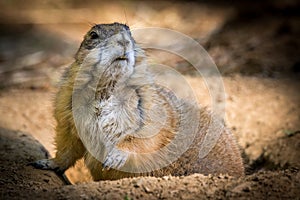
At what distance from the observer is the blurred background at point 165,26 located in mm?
7547

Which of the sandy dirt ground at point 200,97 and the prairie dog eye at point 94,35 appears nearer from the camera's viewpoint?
the sandy dirt ground at point 200,97

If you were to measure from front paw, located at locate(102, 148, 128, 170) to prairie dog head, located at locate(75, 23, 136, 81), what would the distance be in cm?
59

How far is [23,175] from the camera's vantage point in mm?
4340

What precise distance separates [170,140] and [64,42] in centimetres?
487

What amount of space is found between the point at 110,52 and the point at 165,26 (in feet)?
18.6

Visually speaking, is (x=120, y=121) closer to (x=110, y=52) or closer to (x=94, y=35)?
(x=110, y=52)

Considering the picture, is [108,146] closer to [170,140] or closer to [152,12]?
[170,140]

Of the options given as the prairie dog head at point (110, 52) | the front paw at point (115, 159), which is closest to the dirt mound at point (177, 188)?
the front paw at point (115, 159)

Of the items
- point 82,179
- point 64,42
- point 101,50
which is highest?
point 64,42

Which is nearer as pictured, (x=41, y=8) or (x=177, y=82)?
(x=177, y=82)

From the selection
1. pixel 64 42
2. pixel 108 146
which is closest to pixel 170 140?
pixel 108 146

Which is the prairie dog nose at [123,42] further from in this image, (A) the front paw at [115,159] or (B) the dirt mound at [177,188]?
(B) the dirt mound at [177,188]

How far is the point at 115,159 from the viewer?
4.25m

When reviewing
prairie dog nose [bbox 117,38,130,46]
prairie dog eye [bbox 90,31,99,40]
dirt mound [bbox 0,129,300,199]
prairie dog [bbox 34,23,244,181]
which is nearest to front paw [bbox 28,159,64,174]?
prairie dog [bbox 34,23,244,181]
